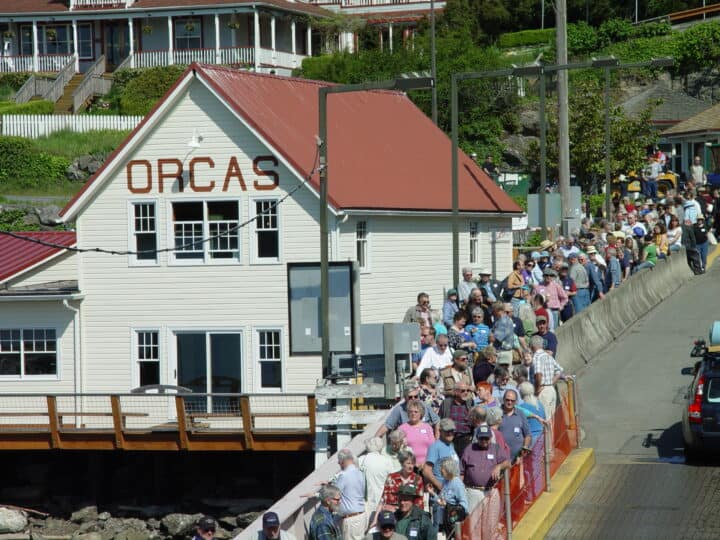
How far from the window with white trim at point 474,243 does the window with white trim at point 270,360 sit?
27.9 feet

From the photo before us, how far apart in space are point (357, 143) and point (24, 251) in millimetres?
9177

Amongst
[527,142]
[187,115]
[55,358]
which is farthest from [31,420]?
[527,142]

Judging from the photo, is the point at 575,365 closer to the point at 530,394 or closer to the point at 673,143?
the point at 530,394

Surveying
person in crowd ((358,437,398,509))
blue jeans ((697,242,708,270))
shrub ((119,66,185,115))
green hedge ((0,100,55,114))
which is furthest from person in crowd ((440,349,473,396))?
green hedge ((0,100,55,114))

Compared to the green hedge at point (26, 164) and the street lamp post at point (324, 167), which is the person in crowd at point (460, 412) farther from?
the green hedge at point (26, 164)

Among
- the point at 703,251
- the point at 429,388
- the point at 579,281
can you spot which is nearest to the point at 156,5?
the point at 703,251

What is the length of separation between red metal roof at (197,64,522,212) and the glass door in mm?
4306

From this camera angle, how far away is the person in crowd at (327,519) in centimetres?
1389

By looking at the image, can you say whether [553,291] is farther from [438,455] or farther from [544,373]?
[438,455]

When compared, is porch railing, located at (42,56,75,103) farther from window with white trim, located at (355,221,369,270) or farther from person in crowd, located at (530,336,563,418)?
person in crowd, located at (530,336,563,418)

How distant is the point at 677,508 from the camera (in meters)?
18.0

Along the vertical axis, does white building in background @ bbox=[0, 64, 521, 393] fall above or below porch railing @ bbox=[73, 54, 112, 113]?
below

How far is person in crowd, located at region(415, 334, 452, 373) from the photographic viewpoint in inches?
831

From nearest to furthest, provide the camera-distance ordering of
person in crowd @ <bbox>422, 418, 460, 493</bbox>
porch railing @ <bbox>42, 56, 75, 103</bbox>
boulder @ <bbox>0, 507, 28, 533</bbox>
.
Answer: person in crowd @ <bbox>422, 418, 460, 493</bbox> → boulder @ <bbox>0, 507, 28, 533</bbox> → porch railing @ <bbox>42, 56, 75, 103</bbox>
